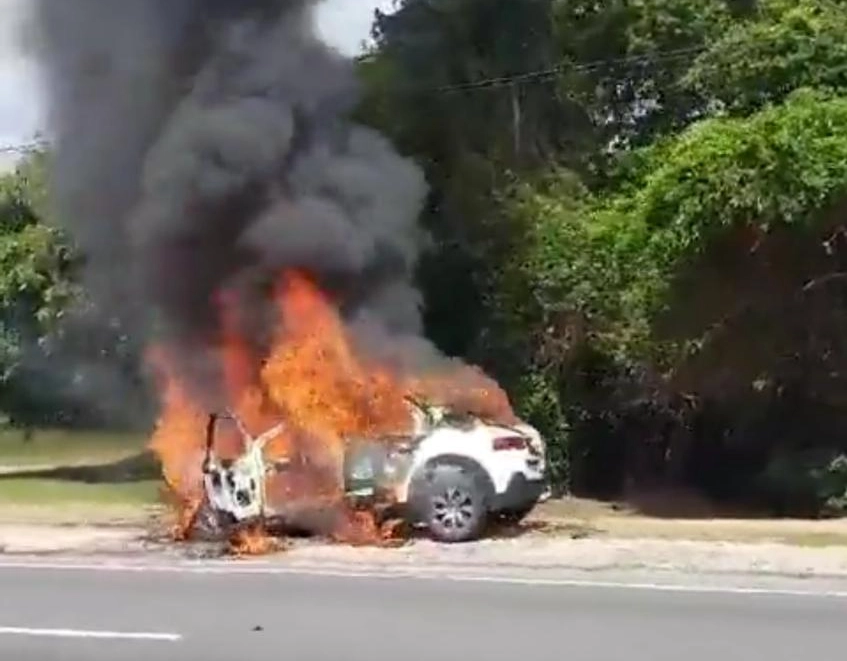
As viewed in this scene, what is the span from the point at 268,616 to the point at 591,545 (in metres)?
5.14

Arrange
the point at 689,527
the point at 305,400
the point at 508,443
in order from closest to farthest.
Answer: the point at 508,443
the point at 305,400
the point at 689,527

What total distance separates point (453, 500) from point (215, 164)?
5.05m

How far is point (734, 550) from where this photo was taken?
15406 mm

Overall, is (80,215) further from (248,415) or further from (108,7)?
(248,415)

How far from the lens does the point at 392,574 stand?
551 inches

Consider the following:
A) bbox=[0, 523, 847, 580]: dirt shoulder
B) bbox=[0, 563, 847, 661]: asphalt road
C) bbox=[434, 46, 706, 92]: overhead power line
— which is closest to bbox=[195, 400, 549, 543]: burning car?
bbox=[0, 523, 847, 580]: dirt shoulder

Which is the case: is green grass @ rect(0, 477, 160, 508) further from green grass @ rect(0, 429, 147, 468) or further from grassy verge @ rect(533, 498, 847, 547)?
grassy verge @ rect(533, 498, 847, 547)

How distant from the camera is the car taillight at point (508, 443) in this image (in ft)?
53.1

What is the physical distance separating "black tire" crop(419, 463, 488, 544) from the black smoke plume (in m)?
2.98

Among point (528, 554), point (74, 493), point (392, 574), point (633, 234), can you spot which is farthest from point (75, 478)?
point (392, 574)

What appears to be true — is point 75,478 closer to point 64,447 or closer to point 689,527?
point 64,447

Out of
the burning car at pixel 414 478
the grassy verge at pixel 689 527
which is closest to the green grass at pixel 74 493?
the grassy verge at pixel 689 527

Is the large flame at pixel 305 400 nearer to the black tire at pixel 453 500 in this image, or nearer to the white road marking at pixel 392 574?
the black tire at pixel 453 500

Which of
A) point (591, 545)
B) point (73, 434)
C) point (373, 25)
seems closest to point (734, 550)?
point (591, 545)
